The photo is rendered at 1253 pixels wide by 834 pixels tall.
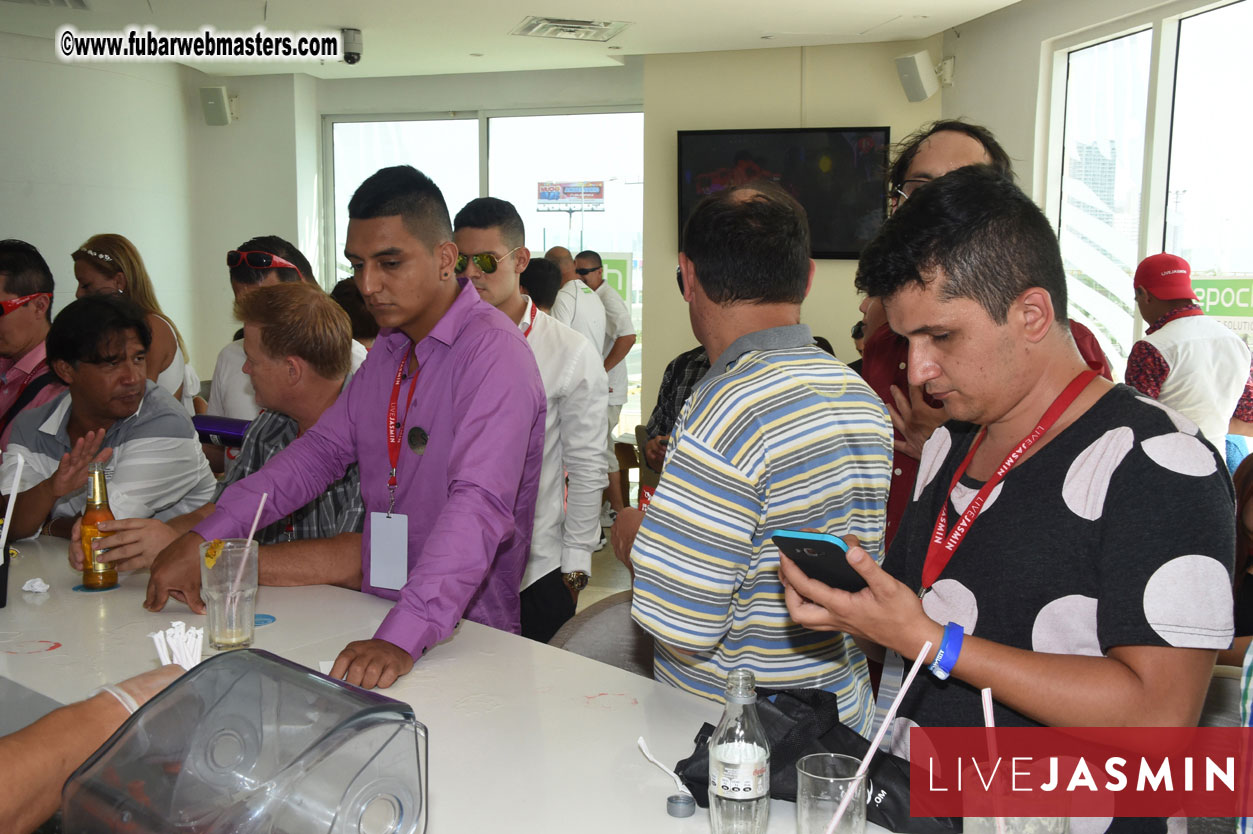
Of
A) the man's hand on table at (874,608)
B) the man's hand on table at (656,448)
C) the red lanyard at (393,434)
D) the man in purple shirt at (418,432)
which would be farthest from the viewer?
the man's hand on table at (656,448)

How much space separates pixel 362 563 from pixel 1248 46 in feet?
16.1

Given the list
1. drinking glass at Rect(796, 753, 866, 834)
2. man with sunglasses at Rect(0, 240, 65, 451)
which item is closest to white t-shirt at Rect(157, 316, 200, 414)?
man with sunglasses at Rect(0, 240, 65, 451)

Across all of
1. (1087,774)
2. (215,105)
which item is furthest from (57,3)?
(1087,774)

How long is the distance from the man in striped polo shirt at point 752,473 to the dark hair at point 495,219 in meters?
1.79

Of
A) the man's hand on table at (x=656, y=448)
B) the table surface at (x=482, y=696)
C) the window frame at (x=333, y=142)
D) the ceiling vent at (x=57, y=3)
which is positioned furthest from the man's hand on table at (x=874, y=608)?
the window frame at (x=333, y=142)

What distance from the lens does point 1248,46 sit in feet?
15.5

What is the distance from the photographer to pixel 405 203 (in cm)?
229

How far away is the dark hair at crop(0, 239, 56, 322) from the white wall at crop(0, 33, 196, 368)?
3.75m

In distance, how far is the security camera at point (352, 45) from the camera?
24.6ft

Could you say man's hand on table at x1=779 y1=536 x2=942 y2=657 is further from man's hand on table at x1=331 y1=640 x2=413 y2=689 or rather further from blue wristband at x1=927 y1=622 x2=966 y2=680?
man's hand on table at x1=331 y1=640 x2=413 y2=689

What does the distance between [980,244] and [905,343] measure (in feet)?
4.00

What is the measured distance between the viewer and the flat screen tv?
7582 millimetres

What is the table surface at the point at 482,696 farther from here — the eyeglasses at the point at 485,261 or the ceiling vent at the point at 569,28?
the ceiling vent at the point at 569,28

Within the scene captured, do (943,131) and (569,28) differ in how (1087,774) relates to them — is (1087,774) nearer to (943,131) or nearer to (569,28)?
(943,131)
